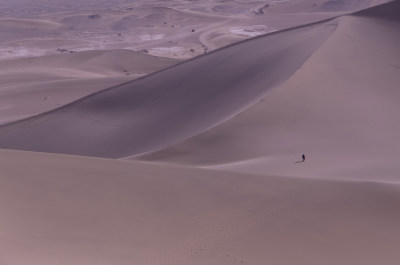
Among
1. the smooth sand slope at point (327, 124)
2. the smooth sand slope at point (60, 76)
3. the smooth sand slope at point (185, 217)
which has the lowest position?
the smooth sand slope at point (185, 217)

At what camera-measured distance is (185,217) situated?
20.2ft

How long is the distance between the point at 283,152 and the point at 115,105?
755 cm

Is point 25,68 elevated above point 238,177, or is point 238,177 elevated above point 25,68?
point 25,68

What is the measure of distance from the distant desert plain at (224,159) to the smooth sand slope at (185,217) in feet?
0.06

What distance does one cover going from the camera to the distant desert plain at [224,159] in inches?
217

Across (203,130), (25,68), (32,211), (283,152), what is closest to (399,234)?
(32,211)

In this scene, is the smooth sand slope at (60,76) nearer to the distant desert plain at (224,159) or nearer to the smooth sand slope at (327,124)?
the distant desert plain at (224,159)

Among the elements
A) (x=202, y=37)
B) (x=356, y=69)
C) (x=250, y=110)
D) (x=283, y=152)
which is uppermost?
(x=202, y=37)

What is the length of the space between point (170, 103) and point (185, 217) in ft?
29.5

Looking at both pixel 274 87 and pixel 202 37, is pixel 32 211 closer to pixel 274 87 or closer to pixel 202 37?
pixel 274 87

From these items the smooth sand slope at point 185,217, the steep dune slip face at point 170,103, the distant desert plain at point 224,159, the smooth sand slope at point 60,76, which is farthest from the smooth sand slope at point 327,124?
the smooth sand slope at point 60,76

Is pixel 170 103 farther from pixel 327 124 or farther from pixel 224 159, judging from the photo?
pixel 224 159

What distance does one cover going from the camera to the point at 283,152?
32.3ft

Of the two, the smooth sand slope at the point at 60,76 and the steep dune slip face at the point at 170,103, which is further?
the smooth sand slope at the point at 60,76
